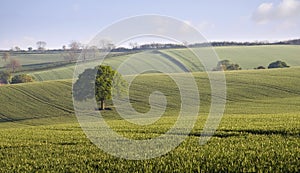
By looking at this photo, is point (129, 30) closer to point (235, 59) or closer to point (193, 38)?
point (193, 38)

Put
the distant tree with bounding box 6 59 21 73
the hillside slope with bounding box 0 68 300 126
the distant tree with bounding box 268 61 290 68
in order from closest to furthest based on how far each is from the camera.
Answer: the hillside slope with bounding box 0 68 300 126, the distant tree with bounding box 268 61 290 68, the distant tree with bounding box 6 59 21 73

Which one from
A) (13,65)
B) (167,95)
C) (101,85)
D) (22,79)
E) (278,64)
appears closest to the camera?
(101,85)

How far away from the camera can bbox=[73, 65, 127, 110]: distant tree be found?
5869 cm

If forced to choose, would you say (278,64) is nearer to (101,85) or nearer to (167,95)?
(167,95)

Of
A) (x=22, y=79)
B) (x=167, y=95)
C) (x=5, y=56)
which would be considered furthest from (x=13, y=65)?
(x=167, y=95)

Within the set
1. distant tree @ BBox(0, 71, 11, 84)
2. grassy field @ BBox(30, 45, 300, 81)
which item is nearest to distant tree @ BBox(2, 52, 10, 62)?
grassy field @ BBox(30, 45, 300, 81)

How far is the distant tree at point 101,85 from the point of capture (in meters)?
58.7

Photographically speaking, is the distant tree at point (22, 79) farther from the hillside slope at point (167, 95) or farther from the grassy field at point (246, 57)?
the hillside slope at point (167, 95)

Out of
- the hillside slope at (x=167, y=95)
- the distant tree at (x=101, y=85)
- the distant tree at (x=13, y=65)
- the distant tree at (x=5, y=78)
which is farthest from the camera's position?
the distant tree at (x=13, y=65)

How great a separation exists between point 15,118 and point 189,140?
50.0m

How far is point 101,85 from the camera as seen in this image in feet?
193

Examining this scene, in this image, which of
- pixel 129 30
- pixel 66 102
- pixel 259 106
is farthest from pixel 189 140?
pixel 66 102

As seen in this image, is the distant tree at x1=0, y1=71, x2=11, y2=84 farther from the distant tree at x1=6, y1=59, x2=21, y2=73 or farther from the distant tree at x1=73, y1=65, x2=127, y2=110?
the distant tree at x1=73, y1=65, x2=127, y2=110

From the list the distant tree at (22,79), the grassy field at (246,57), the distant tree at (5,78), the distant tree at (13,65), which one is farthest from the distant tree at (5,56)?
the distant tree at (22,79)
